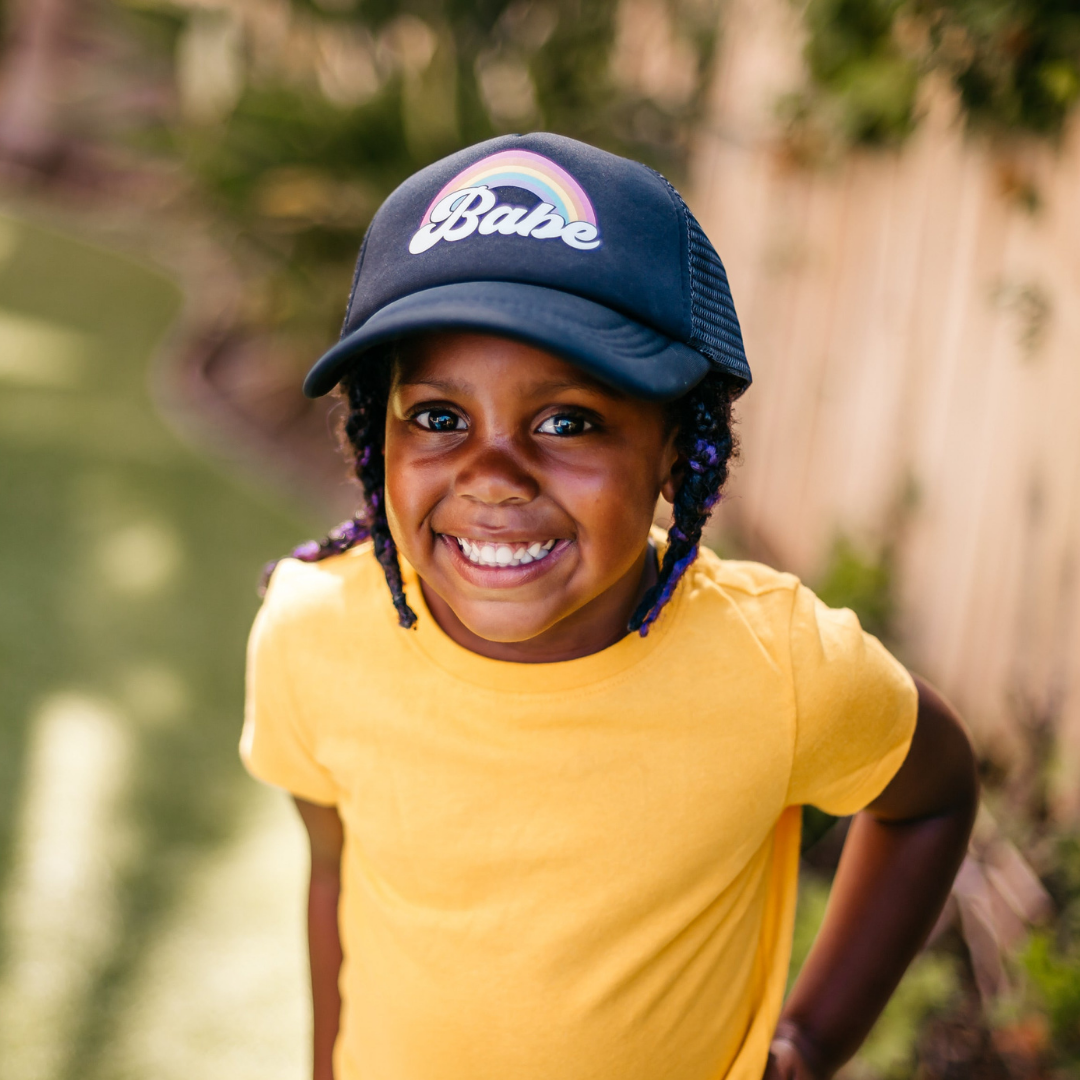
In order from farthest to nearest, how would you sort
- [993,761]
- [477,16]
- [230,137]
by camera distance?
1. [477,16]
2. [230,137]
3. [993,761]

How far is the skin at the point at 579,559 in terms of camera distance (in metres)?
1.11

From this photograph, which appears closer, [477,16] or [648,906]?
[648,906]

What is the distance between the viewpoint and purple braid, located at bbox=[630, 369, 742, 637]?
1228mm

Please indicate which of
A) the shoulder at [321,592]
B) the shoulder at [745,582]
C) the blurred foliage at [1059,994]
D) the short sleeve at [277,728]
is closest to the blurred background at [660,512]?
the blurred foliage at [1059,994]

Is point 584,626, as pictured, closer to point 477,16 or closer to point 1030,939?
point 1030,939

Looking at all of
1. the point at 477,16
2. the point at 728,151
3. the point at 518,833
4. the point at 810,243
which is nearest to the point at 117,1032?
the point at 518,833

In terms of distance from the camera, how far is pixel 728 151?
4758 millimetres

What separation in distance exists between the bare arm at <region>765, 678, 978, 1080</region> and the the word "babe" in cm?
80

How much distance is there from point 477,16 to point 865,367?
140 inches

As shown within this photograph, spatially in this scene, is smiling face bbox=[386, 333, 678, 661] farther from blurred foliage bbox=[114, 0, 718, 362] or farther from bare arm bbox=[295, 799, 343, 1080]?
blurred foliage bbox=[114, 0, 718, 362]

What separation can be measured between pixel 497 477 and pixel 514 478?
18 mm

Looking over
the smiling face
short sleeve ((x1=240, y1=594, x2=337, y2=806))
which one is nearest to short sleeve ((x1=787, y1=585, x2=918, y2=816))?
the smiling face

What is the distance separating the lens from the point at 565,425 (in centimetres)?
112

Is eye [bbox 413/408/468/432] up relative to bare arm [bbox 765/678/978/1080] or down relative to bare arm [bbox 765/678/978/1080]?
up
